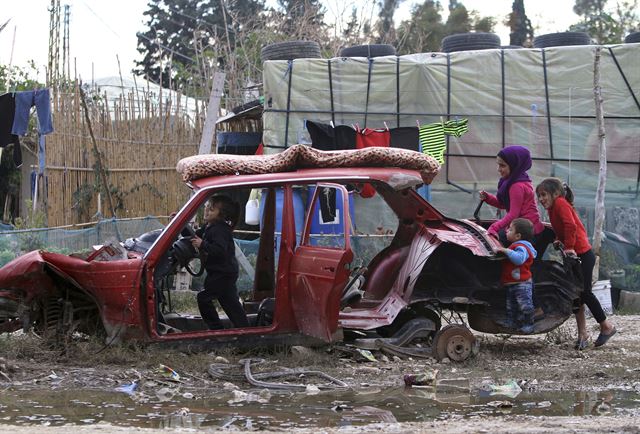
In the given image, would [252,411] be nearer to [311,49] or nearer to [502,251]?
[502,251]

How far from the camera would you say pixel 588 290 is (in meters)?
9.00

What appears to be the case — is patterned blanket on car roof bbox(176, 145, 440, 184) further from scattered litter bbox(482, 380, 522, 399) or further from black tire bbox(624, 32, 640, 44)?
black tire bbox(624, 32, 640, 44)

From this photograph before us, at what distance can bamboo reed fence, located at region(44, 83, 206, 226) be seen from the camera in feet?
57.4

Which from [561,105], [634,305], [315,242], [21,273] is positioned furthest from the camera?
[561,105]

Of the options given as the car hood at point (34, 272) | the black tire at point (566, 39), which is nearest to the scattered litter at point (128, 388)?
the car hood at point (34, 272)

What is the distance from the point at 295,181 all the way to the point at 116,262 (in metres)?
1.62

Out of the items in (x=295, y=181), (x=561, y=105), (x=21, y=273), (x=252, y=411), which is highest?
(x=561, y=105)

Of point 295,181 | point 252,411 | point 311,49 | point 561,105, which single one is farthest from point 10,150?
point 252,411

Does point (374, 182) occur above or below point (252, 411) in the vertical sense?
→ above

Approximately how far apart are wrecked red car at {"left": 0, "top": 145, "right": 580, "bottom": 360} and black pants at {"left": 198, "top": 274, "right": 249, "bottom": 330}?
0.19 m

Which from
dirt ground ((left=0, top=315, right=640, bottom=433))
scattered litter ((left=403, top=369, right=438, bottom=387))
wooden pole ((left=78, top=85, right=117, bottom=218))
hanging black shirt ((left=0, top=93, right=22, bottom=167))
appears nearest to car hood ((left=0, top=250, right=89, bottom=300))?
dirt ground ((left=0, top=315, right=640, bottom=433))

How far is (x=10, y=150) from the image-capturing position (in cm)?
2197

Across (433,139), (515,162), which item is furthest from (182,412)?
(433,139)

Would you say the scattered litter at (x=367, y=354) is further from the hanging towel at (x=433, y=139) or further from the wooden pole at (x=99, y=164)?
the wooden pole at (x=99, y=164)
